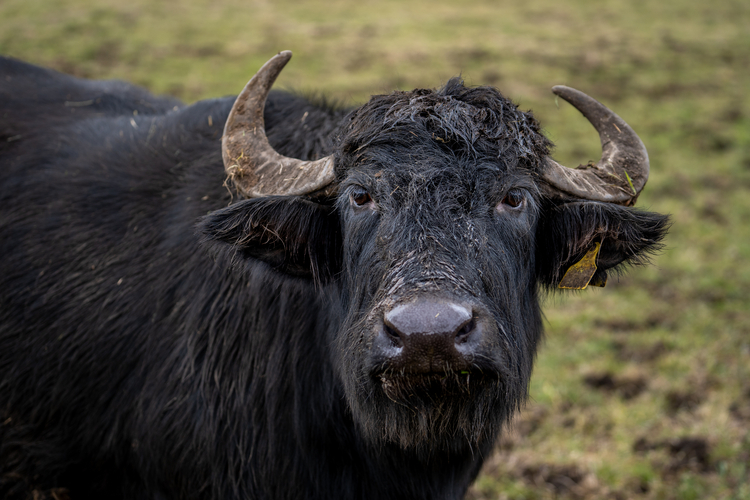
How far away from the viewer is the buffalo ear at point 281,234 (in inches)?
110

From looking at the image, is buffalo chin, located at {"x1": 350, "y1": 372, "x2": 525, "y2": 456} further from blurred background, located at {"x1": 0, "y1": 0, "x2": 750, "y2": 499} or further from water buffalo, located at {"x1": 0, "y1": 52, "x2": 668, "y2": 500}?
blurred background, located at {"x1": 0, "y1": 0, "x2": 750, "y2": 499}

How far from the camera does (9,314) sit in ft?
11.8

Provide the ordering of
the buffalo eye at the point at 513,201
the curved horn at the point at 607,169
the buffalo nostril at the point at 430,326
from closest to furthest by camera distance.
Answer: the buffalo nostril at the point at 430,326
the buffalo eye at the point at 513,201
the curved horn at the point at 607,169

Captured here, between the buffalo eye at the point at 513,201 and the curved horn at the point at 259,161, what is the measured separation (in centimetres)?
78

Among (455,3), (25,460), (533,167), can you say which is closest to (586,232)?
(533,167)

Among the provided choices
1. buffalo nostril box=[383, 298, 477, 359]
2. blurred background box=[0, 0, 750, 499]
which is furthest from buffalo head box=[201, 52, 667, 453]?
blurred background box=[0, 0, 750, 499]

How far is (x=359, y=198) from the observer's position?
2705 mm

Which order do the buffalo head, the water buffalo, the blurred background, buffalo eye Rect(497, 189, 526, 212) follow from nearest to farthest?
1. the buffalo head
2. the water buffalo
3. buffalo eye Rect(497, 189, 526, 212)
4. the blurred background

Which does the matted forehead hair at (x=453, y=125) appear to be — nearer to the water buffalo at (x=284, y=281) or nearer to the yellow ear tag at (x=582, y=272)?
the water buffalo at (x=284, y=281)

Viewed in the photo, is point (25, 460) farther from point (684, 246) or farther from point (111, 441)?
point (684, 246)

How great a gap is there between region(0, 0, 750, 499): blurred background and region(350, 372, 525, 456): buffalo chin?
1.35m

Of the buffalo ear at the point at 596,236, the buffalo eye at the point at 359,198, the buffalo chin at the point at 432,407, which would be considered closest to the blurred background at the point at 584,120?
the buffalo ear at the point at 596,236

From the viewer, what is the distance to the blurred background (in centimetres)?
471

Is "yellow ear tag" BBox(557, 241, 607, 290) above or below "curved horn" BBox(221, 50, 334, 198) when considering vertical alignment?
below
